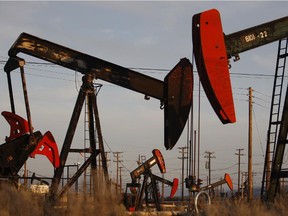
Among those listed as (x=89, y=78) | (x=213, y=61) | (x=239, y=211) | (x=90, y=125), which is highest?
(x=89, y=78)

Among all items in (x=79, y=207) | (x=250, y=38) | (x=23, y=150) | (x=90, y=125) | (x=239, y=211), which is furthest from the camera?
(x=90, y=125)

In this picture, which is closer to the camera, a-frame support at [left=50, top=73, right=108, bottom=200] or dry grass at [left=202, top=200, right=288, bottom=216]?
dry grass at [left=202, top=200, right=288, bottom=216]

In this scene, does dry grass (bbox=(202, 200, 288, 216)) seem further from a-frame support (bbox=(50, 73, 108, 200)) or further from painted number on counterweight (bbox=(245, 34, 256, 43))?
a-frame support (bbox=(50, 73, 108, 200))

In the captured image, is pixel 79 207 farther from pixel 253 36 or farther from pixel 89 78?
pixel 253 36

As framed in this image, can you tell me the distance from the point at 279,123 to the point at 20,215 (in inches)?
258

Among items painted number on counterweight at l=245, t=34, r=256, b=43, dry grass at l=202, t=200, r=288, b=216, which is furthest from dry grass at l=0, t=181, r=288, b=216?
painted number on counterweight at l=245, t=34, r=256, b=43

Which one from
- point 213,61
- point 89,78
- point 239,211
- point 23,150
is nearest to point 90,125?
point 89,78

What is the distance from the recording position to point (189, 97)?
11.0 m

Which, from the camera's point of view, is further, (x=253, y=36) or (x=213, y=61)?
(x=253, y=36)

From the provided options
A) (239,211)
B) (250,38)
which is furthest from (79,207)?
(250,38)

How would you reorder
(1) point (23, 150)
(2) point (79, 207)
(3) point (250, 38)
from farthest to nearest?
(1) point (23, 150) < (3) point (250, 38) < (2) point (79, 207)

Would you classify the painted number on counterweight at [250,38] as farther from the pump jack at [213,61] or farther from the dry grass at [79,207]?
the dry grass at [79,207]

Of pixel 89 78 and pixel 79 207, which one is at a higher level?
pixel 89 78

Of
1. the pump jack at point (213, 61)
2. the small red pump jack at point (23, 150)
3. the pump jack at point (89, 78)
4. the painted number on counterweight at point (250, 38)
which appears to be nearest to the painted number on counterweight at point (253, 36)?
the painted number on counterweight at point (250, 38)
